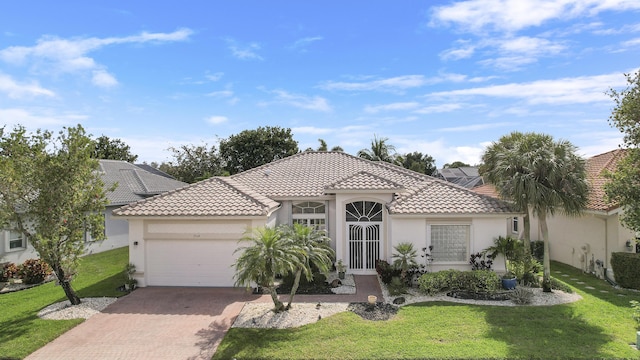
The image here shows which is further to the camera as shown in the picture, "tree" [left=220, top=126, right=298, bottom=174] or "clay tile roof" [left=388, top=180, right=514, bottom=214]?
"tree" [left=220, top=126, right=298, bottom=174]

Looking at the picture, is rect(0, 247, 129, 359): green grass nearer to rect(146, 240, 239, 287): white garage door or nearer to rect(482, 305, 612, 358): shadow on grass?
rect(146, 240, 239, 287): white garage door

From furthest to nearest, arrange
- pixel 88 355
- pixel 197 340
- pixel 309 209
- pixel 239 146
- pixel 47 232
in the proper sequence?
pixel 239 146, pixel 309 209, pixel 47 232, pixel 197 340, pixel 88 355

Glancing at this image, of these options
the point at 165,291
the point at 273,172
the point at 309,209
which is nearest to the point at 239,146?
the point at 273,172

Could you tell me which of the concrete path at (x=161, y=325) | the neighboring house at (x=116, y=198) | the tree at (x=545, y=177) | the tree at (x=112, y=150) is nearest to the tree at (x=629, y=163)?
the tree at (x=545, y=177)

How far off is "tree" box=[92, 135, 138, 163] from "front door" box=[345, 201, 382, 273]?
5188 centimetres

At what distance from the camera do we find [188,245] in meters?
16.1

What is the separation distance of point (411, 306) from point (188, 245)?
986 centimetres

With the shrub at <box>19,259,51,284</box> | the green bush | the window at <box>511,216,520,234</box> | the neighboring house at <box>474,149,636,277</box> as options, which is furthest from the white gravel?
the window at <box>511,216,520,234</box>

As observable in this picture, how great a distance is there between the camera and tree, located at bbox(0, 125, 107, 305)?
12492 mm

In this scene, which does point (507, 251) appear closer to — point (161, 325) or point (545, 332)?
point (545, 332)

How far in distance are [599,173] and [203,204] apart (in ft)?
56.1

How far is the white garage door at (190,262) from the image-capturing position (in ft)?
52.5

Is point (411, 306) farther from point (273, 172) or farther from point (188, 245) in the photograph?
point (273, 172)

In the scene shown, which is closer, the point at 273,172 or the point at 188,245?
the point at 188,245
